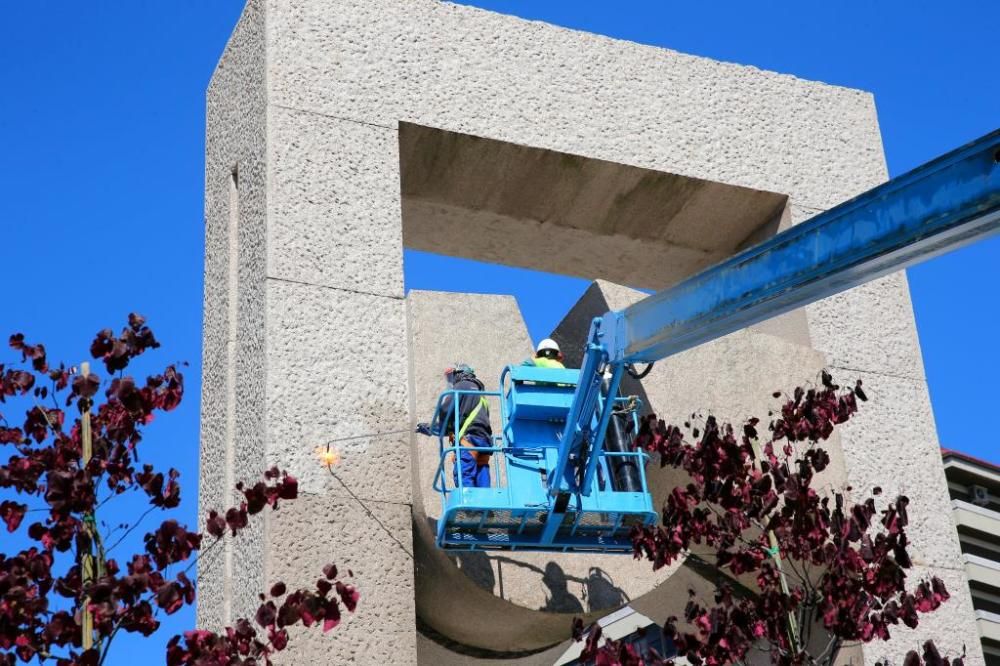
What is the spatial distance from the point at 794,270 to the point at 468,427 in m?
3.39

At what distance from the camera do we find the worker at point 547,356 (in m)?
12.2

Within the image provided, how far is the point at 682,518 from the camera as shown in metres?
11.0

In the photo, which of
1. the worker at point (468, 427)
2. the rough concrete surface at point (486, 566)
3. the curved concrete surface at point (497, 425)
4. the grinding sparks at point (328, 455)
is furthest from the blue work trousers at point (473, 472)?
the grinding sparks at point (328, 455)

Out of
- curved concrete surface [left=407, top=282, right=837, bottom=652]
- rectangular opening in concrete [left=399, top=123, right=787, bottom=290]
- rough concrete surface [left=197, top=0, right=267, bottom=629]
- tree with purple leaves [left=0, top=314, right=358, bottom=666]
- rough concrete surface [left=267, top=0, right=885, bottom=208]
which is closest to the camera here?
tree with purple leaves [left=0, top=314, right=358, bottom=666]

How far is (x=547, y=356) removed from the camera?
40.7 feet

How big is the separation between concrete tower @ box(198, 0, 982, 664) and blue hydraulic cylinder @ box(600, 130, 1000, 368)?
247 centimetres

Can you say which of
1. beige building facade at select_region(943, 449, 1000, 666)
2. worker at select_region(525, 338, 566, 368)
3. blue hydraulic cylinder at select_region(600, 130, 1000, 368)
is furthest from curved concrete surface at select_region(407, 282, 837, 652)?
beige building facade at select_region(943, 449, 1000, 666)

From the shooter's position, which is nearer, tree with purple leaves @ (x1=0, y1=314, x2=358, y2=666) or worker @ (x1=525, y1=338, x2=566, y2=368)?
tree with purple leaves @ (x1=0, y1=314, x2=358, y2=666)

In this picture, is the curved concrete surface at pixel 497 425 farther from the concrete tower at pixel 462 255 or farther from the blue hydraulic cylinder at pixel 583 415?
the blue hydraulic cylinder at pixel 583 415

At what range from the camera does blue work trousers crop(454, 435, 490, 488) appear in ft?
39.1

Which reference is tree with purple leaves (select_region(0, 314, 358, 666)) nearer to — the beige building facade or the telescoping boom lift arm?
the telescoping boom lift arm

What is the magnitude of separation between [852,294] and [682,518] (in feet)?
15.6

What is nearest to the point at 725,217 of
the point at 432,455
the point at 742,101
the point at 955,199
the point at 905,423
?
the point at 742,101

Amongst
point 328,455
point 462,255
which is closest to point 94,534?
point 328,455
